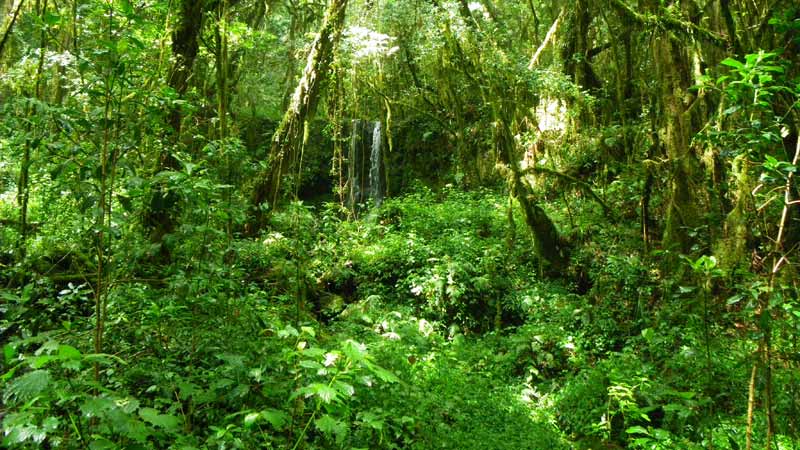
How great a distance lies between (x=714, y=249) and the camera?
5.61 meters

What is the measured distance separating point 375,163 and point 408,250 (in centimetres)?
527

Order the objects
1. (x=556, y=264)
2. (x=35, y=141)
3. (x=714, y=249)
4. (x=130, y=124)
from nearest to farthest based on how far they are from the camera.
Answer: (x=35, y=141)
(x=130, y=124)
(x=714, y=249)
(x=556, y=264)

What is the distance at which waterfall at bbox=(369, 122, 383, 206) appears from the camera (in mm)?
12875

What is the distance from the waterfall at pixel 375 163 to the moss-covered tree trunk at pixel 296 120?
5.12 meters

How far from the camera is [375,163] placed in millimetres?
12961

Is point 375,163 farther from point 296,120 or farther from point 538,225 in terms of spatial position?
point 538,225

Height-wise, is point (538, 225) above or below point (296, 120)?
below

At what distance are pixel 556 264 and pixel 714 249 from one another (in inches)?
89.7

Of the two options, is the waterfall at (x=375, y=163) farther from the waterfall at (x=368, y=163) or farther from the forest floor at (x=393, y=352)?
the forest floor at (x=393, y=352)

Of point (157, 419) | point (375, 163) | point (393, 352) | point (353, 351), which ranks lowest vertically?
point (393, 352)

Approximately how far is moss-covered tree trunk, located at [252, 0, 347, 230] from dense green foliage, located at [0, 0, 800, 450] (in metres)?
0.03

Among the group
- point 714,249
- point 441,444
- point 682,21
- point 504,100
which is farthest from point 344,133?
point 441,444

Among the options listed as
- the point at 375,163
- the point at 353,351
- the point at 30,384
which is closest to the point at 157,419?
the point at 30,384

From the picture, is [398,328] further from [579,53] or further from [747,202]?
[579,53]
